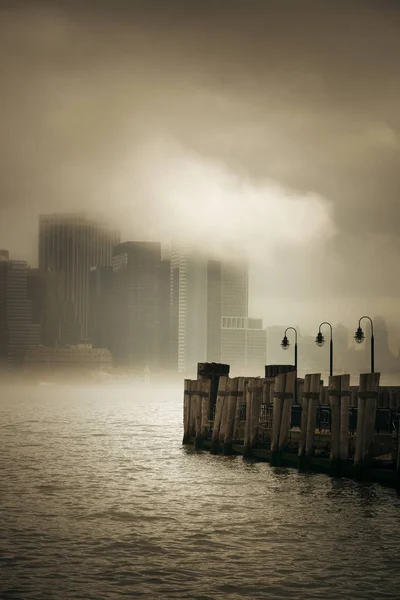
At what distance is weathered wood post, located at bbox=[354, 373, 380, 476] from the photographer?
29.6 m

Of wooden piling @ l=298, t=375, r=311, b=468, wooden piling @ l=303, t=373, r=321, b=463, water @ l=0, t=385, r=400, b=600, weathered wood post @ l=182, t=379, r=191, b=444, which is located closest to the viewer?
water @ l=0, t=385, r=400, b=600

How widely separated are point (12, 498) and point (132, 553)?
1183 cm

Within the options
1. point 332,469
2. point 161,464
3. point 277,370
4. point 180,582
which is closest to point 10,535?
point 180,582

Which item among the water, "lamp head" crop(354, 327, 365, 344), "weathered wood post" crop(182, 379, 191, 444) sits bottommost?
the water

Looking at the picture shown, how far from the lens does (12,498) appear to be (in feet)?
111

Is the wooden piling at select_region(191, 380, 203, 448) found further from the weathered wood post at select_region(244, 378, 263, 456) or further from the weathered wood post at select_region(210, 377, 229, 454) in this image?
the weathered wood post at select_region(244, 378, 263, 456)

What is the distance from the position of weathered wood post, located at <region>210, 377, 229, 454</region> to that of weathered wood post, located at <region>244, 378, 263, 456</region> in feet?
5.39

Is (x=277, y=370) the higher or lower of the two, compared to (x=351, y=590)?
higher

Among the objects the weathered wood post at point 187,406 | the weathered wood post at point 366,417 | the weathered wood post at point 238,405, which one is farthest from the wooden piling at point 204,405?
the weathered wood post at point 366,417

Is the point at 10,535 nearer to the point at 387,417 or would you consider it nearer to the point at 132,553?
the point at 132,553

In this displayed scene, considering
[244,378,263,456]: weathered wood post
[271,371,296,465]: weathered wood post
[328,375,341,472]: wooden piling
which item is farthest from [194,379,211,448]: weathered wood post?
[328,375,341,472]: wooden piling

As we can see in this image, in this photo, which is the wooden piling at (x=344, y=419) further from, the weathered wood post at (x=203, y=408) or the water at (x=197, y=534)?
the weathered wood post at (x=203, y=408)

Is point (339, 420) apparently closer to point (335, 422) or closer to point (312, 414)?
A: point (335, 422)

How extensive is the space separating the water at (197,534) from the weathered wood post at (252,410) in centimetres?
133
